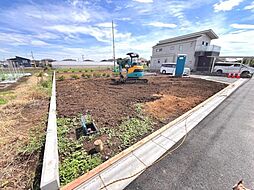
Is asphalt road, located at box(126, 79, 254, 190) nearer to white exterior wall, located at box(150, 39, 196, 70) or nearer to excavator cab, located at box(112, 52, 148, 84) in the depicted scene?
excavator cab, located at box(112, 52, 148, 84)

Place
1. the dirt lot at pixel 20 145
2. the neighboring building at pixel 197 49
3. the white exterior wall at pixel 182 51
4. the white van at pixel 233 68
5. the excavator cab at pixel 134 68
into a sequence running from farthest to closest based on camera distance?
the white exterior wall at pixel 182 51 < the neighboring building at pixel 197 49 < the white van at pixel 233 68 < the excavator cab at pixel 134 68 < the dirt lot at pixel 20 145

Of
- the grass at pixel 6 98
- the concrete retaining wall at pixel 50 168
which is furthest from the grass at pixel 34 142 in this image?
the grass at pixel 6 98

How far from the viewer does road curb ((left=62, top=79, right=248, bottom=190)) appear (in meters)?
1.70

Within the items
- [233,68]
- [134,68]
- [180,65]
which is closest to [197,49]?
[233,68]

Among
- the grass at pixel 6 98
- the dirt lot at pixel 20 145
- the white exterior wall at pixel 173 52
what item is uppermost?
the white exterior wall at pixel 173 52

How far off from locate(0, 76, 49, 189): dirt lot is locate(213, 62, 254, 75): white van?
2030 cm

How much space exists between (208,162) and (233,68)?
18.6m

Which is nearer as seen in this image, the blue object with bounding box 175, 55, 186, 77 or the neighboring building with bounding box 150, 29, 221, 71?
the blue object with bounding box 175, 55, 186, 77

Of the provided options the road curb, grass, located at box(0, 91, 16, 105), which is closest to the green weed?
the road curb

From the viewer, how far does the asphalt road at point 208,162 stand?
1713mm

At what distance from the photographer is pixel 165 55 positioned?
939 inches

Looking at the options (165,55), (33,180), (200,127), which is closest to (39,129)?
(33,180)

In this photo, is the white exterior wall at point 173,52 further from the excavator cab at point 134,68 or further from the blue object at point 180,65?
the excavator cab at point 134,68

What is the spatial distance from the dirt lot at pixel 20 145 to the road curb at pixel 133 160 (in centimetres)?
81
